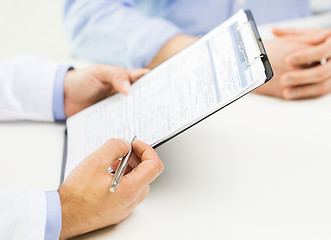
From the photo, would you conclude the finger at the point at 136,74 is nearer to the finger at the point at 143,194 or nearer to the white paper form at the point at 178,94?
the white paper form at the point at 178,94

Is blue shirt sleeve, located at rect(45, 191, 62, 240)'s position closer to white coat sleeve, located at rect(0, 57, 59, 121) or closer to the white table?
the white table

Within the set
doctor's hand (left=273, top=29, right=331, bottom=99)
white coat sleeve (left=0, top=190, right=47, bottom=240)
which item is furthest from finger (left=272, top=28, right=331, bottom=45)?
white coat sleeve (left=0, top=190, right=47, bottom=240)

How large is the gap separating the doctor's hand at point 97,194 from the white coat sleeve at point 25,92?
0.85 ft

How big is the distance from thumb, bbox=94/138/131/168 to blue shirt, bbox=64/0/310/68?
1.27 ft

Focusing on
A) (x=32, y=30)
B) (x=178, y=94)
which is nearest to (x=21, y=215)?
(x=178, y=94)

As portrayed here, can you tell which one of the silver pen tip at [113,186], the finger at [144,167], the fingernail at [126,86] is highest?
the fingernail at [126,86]

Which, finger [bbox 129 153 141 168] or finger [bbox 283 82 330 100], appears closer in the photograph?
finger [bbox 129 153 141 168]

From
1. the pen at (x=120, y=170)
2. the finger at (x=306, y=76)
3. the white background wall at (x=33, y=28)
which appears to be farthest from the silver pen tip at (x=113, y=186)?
the white background wall at (x=33, y=28)

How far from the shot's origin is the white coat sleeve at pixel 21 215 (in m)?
0.38

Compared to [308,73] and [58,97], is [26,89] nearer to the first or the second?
[58,97]

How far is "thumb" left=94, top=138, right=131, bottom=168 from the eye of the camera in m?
0.42

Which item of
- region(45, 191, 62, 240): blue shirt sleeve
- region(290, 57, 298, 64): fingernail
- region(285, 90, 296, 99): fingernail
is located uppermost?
region(290, 57, 298, 64): fingernail

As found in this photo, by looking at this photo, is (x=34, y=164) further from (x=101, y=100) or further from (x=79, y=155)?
(x=101, y=100)

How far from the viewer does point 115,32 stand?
2.75 feet
